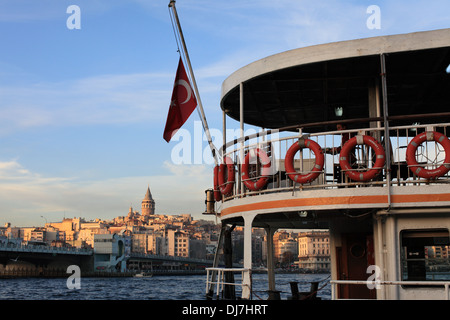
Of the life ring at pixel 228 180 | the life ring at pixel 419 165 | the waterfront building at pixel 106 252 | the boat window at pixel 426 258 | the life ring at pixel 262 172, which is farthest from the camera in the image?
the waterfront building at pixel 106 252

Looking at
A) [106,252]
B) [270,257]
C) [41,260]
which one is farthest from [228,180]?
[106,252]

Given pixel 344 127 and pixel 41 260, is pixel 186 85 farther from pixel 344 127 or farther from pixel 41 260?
pixel 41 260

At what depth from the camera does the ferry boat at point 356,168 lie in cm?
1030

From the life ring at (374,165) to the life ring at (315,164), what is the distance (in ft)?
1.38

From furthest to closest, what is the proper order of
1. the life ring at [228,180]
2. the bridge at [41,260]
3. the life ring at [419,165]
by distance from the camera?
Answer: the bridge at [41,260] < the life ring at [228,180] < the life ring at [419,165]

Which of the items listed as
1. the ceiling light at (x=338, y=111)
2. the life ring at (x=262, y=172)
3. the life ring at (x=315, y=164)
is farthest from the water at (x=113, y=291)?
the life ring at (x=315, y=164)

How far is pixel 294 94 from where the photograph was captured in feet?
49.8

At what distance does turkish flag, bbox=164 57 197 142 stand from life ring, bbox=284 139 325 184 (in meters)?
3.70

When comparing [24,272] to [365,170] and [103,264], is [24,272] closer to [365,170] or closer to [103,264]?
[103,264]

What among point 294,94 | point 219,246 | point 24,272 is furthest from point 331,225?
point 24,272

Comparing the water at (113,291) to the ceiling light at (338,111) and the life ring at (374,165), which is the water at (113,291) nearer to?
the ceiling light at (338,111)

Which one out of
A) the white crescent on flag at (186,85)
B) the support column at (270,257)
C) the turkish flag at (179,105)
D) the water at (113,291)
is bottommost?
the water at (113,291)

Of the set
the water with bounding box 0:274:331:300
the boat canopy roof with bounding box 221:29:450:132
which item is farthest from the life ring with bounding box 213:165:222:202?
the water with bounding box 0:274:331:300
